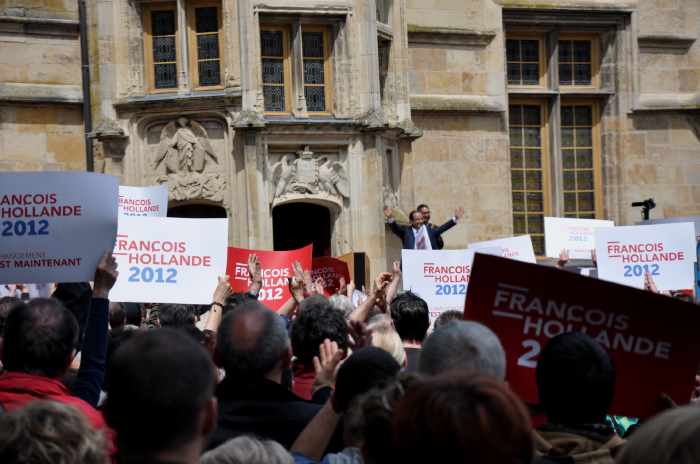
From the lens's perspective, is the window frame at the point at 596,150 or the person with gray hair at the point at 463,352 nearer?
the person with gray hair at the point at 463,352

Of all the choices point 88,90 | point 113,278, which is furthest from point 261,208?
point 113,278

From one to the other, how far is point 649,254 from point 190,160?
23.2ft

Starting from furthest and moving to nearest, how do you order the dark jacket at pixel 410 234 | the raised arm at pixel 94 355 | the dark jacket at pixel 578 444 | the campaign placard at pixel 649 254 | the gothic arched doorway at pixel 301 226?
1. the gothic arched doorway at pixel 301 226
2. the dark jacket at pixel 410 234
3. the campaign placard at pixel 649 254
4. the raised arm at pixel 94 355
5. the dark jacket at pixel 578 444

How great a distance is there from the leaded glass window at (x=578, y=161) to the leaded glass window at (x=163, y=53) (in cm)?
786

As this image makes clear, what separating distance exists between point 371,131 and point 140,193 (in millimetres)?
6560

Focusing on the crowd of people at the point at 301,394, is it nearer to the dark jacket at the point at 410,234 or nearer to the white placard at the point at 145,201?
the white placard at the point at 145,201

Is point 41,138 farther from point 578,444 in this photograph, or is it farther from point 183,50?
point 578,444

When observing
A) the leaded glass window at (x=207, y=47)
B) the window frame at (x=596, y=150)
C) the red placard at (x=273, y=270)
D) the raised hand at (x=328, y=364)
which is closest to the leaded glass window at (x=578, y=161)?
the window frame at (x=596, y=150)

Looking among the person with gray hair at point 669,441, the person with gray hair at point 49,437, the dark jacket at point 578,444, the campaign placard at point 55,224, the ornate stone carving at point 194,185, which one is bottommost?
the dark jacket at point 578,444

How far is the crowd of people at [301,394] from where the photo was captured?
286cm

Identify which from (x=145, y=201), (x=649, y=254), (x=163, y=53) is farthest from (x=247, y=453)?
(x=163, y=53)

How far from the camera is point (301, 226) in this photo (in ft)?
63.8

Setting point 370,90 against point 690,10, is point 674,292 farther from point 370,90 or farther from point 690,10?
point 690,10

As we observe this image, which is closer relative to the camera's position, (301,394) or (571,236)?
(301,394)
